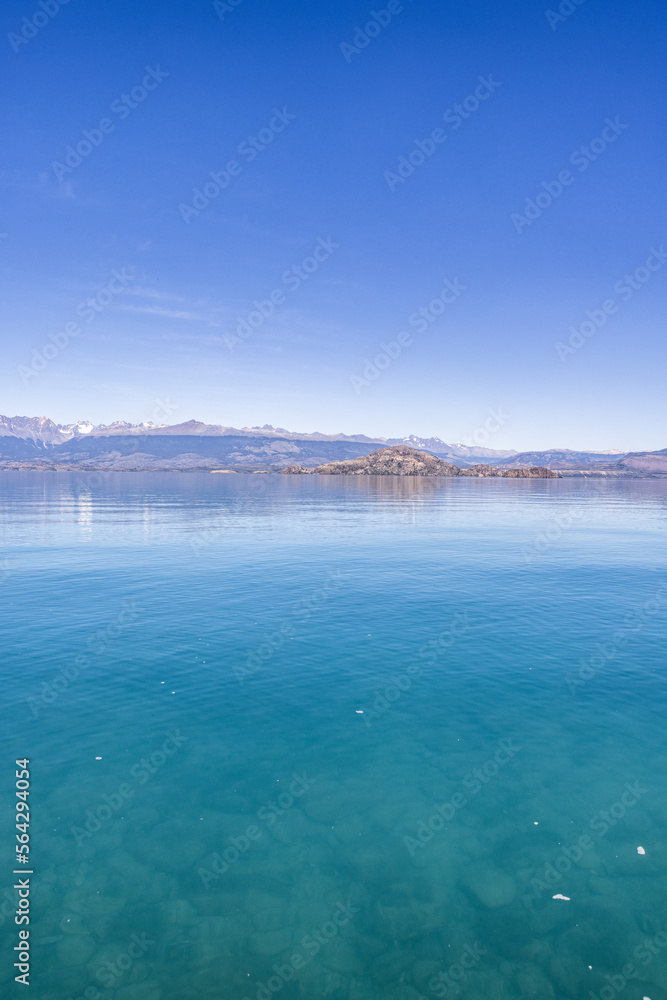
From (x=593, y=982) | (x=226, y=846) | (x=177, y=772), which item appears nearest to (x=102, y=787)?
(x=177, y=772)

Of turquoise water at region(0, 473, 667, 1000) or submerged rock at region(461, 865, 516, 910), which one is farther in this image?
submerged rock at region(461, 865, 516, 910)

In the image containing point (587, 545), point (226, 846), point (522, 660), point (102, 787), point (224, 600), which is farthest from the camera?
point (587, 545)

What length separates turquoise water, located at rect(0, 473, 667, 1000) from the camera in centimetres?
1269

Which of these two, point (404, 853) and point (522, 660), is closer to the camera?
point (404, 853)

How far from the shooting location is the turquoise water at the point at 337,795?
500 inches

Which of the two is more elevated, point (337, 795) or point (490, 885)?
point (337, 795)

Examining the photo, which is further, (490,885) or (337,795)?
(337,795)

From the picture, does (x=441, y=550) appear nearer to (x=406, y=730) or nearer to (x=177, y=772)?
(x=406, y=730)

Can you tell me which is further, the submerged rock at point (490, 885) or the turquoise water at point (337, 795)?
the submerged rock at point (490, 885)

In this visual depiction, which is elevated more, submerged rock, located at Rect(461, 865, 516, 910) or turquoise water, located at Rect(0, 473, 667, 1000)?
turquoise water, located at Rect(0, 473, 667, 1000)

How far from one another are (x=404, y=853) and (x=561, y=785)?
24.1 ft

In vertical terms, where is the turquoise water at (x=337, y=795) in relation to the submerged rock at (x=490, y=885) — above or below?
above

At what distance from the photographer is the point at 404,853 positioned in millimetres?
16031

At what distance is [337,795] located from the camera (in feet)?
60.8
